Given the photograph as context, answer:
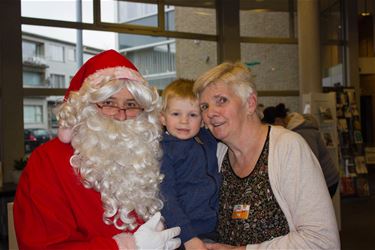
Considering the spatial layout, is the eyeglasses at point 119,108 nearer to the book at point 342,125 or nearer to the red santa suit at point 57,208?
the red santa suit at point 57,208

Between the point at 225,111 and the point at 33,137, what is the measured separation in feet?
21.1

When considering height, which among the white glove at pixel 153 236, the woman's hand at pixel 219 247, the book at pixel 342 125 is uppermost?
the book at pixel 342 125

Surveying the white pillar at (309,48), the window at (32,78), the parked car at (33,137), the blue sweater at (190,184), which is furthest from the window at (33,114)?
the blue sweater at (190,184)

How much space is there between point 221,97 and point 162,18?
7.31 m

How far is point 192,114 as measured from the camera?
229cm

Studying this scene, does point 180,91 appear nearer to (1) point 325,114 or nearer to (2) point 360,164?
(1) point 325,114

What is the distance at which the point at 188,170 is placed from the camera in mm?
2186

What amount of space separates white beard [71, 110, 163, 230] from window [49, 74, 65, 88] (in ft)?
20.9

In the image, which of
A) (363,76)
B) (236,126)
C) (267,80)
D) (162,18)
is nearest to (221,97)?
(236,126)

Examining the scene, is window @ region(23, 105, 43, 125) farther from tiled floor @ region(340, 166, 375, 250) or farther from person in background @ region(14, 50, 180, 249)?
person in background @ region(14, 50, 180, 249)

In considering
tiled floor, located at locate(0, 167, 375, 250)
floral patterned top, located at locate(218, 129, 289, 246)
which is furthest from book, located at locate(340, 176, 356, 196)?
floral patterned top, located at locate(218, 129, 289, 246)

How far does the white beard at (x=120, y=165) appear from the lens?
68.7 inches

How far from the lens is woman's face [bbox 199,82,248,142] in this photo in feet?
6.62

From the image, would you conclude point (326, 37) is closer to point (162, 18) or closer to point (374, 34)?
point (374, 34)
